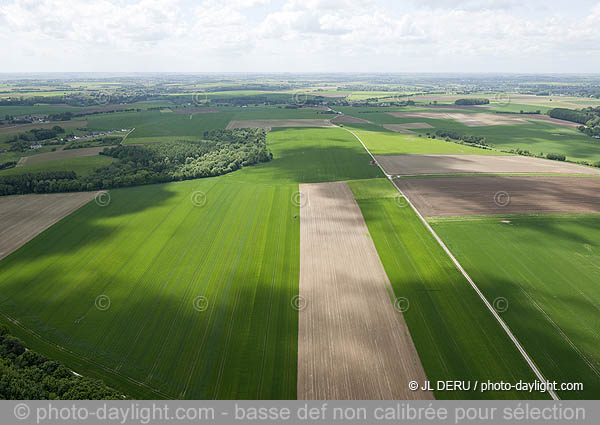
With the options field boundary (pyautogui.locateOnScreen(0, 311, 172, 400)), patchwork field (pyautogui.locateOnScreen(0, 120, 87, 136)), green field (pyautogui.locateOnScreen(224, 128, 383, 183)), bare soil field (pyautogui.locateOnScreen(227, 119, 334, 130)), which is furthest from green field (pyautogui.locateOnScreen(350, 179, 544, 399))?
patchwork field (pyautogui.locateOnScreen(0, 120, 87, 136))

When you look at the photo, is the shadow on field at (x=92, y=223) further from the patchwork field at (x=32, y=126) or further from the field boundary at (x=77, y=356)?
the patchwork field at (x=32, y=126)

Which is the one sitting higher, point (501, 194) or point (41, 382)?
point (501, 194)

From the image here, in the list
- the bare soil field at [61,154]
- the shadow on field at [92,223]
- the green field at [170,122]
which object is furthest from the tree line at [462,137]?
the bare soil field at [61,154]

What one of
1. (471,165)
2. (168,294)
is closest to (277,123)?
(471,165)

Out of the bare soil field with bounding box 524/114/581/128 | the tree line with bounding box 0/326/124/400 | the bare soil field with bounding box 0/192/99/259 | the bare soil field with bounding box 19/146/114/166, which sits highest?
the bare soil field with bounding box 524/114/581/128

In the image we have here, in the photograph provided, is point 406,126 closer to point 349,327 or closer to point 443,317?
point 443,317

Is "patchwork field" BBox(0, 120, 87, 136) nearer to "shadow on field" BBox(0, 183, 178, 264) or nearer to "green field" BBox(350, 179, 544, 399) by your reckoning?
"shadow on field" BBox(0, 183, 178, 264)
